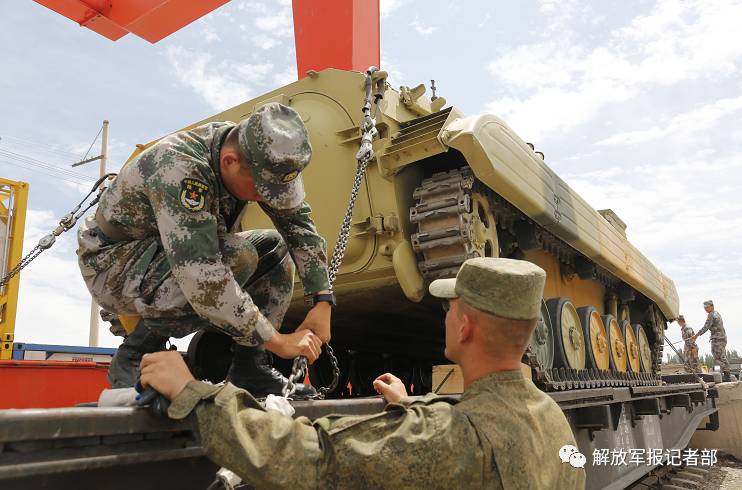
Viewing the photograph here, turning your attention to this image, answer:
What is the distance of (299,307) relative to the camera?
199 inches

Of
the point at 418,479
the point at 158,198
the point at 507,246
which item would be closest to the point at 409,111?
the point at 507,246

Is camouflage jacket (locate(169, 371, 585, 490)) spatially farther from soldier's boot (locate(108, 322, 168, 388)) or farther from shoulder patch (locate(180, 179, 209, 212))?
soldier's boot (locate(108, 322, 168, 388))

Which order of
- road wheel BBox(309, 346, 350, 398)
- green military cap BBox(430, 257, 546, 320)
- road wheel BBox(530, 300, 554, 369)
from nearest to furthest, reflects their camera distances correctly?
green military cap BBox(430, 257, 546, 320)
road wheel BBox(530, 300, 554, 369)
road wheel BBox(309, 346, 350, 398)

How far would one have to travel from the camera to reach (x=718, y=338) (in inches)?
559

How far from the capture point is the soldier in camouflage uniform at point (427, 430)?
4.62 ft

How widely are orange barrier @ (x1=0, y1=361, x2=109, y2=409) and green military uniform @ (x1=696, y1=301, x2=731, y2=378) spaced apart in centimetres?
1277

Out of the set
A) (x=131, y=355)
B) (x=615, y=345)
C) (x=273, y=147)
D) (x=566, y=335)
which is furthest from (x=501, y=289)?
(x=615, y=345)

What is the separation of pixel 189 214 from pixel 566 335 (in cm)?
436

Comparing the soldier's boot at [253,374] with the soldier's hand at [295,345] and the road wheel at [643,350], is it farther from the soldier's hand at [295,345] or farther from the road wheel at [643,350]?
the road wheel at [643,350]

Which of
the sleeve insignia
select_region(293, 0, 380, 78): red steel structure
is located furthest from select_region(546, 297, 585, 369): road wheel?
the sleeve insignia

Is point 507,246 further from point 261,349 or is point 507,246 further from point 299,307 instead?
point 261,349

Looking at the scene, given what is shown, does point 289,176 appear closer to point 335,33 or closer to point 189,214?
point 189,214

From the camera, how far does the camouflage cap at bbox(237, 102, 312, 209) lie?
2066mm

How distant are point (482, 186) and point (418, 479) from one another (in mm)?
3472
